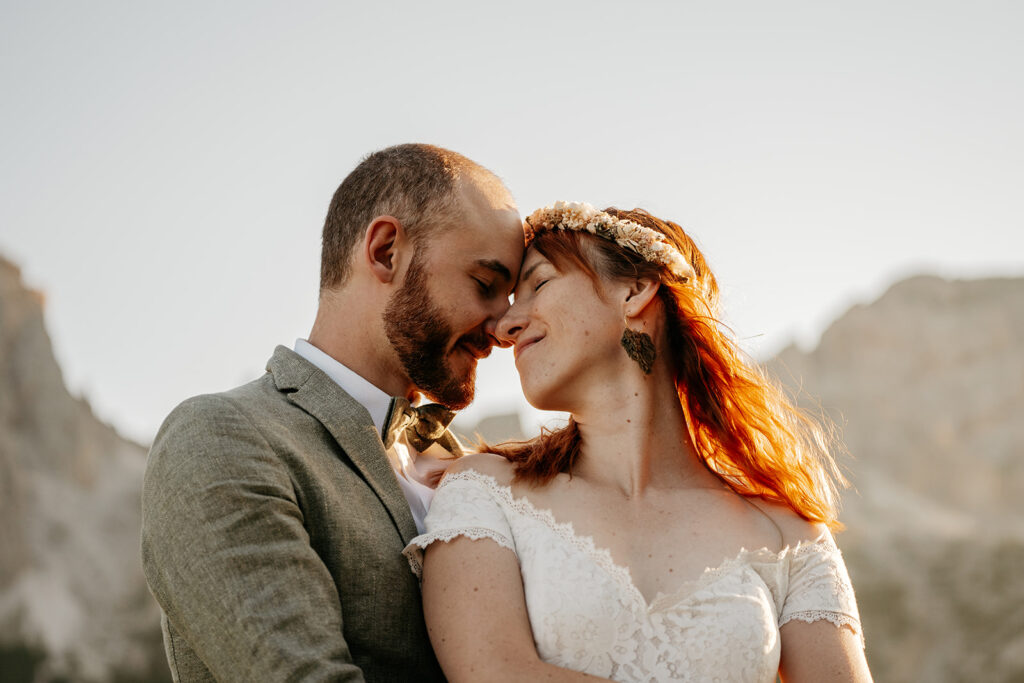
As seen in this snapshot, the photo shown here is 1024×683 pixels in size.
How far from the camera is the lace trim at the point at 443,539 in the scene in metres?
3.16

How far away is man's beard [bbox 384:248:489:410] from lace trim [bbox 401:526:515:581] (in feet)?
2.40

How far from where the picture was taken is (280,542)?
267cm

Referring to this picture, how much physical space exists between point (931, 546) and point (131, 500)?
1066 inches

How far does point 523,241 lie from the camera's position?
3.94 meters

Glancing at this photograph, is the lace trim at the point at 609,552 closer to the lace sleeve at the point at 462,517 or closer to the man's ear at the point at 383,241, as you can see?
the lace sleeve at the point at 462,517

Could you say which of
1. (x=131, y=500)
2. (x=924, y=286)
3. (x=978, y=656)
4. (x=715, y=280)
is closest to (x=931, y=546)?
(x=978, y=656)

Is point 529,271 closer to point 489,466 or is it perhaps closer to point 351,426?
point 489,466

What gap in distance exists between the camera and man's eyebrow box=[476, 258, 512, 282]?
12.3ft

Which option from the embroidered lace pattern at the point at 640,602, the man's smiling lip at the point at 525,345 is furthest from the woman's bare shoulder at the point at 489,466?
the man's smiling lip at the point at 525,345

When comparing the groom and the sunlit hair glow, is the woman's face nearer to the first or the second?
the sunlit hair glow

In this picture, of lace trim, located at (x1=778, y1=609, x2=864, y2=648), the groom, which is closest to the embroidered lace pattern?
lace trim, located at (x1=778, y1=609, x2=864, y2=648)

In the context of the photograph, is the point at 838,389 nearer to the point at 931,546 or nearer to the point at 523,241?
the point at 931,546

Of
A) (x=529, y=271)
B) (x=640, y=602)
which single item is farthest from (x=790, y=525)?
(x=529, y=271)

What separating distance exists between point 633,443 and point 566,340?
45 cm
